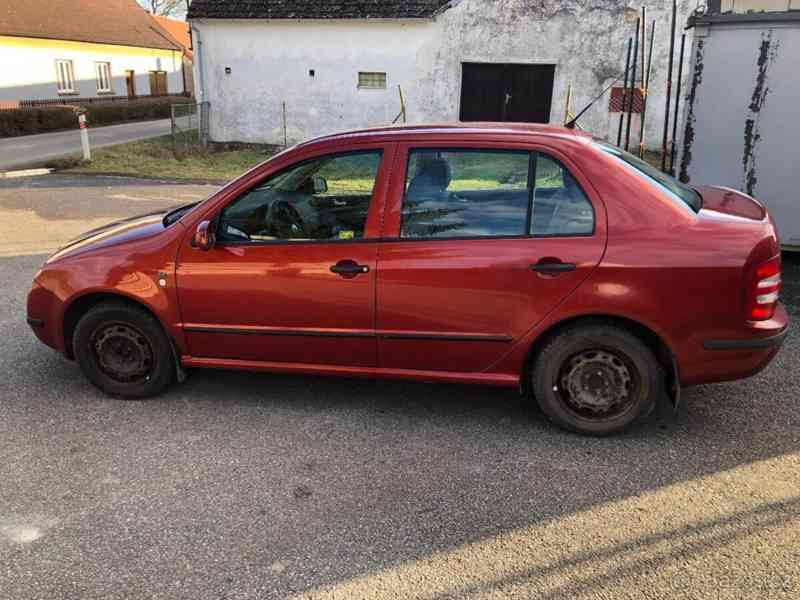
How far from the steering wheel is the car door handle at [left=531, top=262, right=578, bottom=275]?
1371mm

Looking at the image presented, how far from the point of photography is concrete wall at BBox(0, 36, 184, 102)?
30.0m

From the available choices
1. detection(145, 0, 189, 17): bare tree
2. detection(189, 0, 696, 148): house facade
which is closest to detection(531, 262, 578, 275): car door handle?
detection(189, 0, 696, 148): house facade

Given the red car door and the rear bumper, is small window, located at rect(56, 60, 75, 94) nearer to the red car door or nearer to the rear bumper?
the red car door

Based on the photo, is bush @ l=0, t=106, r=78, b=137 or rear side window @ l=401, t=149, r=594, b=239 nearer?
rear side window @ l=401, t=149, r=594, b=239

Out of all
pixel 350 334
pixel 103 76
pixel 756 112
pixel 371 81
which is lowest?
pixel 350 334

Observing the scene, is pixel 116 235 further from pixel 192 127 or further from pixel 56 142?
pixel 56 142

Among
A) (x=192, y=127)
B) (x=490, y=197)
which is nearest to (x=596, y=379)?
(x=490, y=197)

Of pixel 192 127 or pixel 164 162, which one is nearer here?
pixel 164 162

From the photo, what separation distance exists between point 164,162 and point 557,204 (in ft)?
49.3

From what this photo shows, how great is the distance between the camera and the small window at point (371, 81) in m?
17.4

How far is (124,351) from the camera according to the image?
4.24 m

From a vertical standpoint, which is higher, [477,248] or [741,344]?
[477,248]

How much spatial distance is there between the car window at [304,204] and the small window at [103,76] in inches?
1478

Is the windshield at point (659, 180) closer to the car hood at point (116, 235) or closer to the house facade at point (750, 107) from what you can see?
the car hood at point (116, 235)
